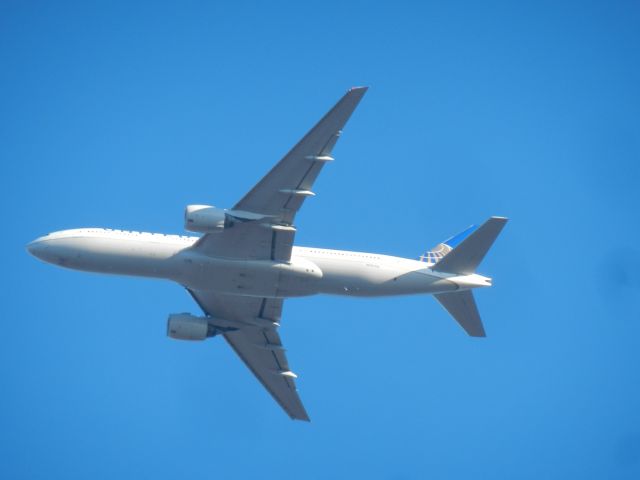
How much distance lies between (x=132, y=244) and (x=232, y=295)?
7.72 metres

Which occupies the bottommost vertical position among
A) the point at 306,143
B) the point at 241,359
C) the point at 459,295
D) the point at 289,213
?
the point at 241,359

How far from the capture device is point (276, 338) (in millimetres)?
58000

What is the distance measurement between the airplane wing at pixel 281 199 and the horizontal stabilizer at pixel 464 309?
35.3ft

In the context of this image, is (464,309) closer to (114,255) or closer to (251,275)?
(251,275)

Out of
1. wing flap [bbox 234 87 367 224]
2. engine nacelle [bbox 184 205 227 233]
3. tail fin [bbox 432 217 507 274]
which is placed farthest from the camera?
tail fin [bbox 432 217 507 274]

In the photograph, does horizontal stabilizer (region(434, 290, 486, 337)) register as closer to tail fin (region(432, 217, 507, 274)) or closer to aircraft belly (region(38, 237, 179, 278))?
tail fin (region(432, 217, 507, 274))

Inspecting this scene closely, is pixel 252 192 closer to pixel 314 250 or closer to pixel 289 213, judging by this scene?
pixel 289 213

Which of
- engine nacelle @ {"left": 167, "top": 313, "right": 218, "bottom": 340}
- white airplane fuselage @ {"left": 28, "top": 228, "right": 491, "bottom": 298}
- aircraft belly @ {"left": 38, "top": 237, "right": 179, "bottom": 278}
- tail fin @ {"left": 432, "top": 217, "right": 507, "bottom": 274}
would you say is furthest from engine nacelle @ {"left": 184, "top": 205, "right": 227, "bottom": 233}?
tail fin @ {"left": 432, "top": 217, "right": 507, "bottom": 274}

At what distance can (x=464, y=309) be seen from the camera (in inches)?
2051

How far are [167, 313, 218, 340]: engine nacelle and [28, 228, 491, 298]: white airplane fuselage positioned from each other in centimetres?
456

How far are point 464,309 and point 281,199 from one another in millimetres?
14097

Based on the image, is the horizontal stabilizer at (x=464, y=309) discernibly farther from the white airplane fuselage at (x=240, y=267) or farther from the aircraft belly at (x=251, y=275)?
the aircraft belly at (x=251, y=275)

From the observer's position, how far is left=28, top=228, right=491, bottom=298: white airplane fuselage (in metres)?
49.7

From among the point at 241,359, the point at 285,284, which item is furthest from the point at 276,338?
the point at 285,284
